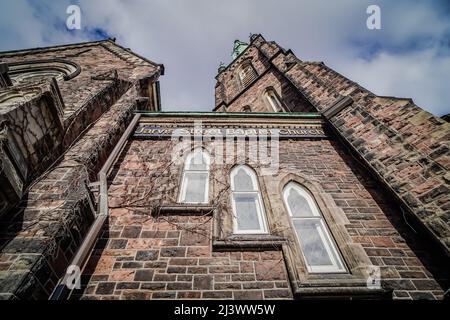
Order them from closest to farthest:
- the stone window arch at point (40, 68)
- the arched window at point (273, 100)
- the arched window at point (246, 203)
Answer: the arched window at point (246, 203) < the stone window arch at point (40, 68) < the arched window at point (273, 100)

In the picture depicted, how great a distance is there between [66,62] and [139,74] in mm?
2652

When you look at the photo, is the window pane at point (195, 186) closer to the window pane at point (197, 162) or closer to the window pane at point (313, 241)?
the window pane at point (197, 162)

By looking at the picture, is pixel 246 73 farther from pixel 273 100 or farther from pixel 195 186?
pixel 195 186

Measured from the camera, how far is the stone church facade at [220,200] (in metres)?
2.98

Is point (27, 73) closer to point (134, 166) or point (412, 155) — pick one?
point (134, 166)

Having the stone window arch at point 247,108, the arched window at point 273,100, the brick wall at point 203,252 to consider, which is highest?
the stone window arch at point 247,108

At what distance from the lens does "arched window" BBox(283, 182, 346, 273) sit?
3562mm

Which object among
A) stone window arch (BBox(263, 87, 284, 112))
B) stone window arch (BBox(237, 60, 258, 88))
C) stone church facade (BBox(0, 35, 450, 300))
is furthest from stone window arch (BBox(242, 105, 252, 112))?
stone church facade (BBox(0, 35, 450, 300))

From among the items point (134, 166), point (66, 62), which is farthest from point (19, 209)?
point (66, 62)

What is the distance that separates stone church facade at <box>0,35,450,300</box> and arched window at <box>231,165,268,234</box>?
3 centimetres

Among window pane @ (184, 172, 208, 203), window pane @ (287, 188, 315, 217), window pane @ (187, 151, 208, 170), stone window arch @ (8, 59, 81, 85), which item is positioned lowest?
window pane @ (287, 188, 315, 217)

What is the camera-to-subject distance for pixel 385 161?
4.35 metres

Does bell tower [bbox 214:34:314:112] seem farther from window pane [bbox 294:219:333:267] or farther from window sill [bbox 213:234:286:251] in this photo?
window sill [bbox 213:234:286:251]

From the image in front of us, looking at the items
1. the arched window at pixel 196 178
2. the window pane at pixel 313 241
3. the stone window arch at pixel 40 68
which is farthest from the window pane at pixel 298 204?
the stone window arch at pixel 40 68
